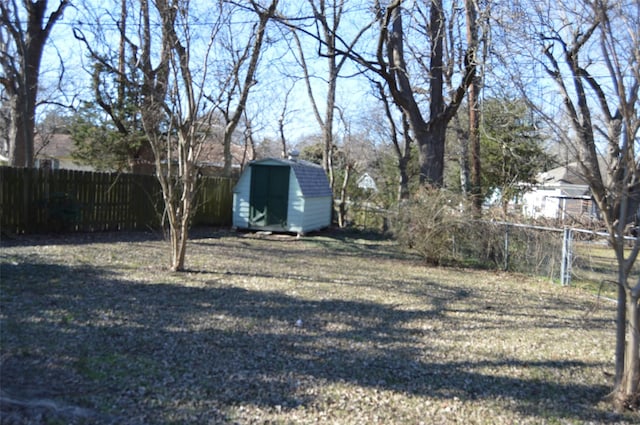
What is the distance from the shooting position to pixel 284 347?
5.41m

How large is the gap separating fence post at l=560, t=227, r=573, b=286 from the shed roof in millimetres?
8022

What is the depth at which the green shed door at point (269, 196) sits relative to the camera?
16.6 m

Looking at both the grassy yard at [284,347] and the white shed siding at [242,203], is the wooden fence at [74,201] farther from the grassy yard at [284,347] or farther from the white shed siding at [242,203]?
the grassy yard at [284,347]

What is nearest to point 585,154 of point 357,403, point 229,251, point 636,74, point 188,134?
point 636,74

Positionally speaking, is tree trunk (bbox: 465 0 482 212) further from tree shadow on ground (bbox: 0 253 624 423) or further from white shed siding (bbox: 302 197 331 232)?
tree shadow on ground (bbox: 0 253 624 423)

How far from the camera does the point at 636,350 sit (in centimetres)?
423

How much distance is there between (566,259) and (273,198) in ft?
29.0

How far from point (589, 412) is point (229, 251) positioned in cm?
904

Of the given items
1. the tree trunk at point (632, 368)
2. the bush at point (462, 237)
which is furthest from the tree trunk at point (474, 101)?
the tree trunk at point (632, 368)

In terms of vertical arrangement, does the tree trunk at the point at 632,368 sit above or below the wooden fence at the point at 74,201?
below

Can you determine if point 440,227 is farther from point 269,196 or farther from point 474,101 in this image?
point 269,196

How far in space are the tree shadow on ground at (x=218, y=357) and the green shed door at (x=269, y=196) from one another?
926cm

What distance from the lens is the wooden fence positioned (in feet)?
40.4

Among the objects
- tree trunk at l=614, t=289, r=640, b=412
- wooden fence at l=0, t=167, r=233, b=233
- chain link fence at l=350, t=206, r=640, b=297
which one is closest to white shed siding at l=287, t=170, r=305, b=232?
wooden fence at l=0, t=167, r=233, b=233
